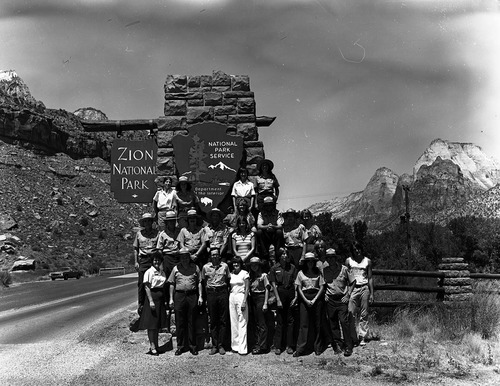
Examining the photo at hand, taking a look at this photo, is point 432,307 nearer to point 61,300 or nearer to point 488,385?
point 488,385

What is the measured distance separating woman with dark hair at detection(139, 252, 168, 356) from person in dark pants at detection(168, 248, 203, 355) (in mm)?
186

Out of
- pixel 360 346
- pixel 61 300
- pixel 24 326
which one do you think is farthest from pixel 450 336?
pixel 61 300

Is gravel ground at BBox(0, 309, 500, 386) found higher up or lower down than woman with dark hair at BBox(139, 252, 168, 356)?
lower down

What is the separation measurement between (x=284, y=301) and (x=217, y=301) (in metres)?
1.14

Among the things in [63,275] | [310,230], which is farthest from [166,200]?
[63,275]

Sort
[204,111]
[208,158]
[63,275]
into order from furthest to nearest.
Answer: [63,275] → [204,111] → [208,158]

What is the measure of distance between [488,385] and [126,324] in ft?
22.9

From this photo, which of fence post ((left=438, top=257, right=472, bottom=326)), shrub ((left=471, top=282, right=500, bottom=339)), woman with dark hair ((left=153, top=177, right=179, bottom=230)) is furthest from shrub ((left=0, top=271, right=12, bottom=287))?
shrub ((left=471, top=282, right=500, bottom=339))

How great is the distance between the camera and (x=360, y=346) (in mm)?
9094

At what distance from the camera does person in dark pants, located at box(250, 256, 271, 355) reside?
8.73 m

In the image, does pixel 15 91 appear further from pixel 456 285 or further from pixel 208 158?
pixel 456 285

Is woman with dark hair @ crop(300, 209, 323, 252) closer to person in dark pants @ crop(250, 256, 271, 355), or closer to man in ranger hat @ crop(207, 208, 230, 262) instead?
person in dark pants @ crop(250, 256, 271, 355)

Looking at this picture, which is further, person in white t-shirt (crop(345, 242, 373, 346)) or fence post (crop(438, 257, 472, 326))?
fence post (crop(438, 257, 472, 326))

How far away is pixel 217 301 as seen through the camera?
873cm
